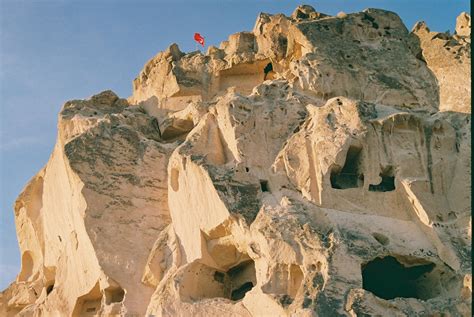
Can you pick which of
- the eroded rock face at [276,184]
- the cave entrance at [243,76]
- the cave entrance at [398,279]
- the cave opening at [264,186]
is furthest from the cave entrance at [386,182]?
the cave entrance at [243,76]

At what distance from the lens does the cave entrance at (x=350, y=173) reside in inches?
945

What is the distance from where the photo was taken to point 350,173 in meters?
24.3

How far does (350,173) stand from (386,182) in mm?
743

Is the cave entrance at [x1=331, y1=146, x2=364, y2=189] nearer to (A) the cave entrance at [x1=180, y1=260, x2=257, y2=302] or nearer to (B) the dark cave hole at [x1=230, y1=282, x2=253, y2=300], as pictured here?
(A) the cave entrance at [x1=180, y1=260, x2=257, y2=302]

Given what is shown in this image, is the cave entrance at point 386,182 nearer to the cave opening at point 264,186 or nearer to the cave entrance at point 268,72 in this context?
the cave opening at point 264,186

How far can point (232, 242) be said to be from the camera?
926 inches

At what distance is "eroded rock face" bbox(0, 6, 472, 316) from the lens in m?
22.4

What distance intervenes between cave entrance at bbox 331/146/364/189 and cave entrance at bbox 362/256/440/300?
1.85 metres

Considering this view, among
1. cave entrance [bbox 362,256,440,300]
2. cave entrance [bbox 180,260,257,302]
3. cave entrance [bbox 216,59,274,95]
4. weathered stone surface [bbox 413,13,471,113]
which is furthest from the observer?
cave entrance [bbox 216,59,274,95]

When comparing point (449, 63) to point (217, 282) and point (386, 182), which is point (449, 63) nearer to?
point (386, 182)

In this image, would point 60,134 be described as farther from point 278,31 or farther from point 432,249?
point 432,249

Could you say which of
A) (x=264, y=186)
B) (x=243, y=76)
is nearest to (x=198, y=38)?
(x=243, y=76)

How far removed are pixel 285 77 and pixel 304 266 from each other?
272 inches

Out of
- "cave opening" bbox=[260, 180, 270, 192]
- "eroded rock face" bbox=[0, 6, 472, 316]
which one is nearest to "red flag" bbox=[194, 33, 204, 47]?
"eroded rock face" bbox=[0, 6, 472, 316]
